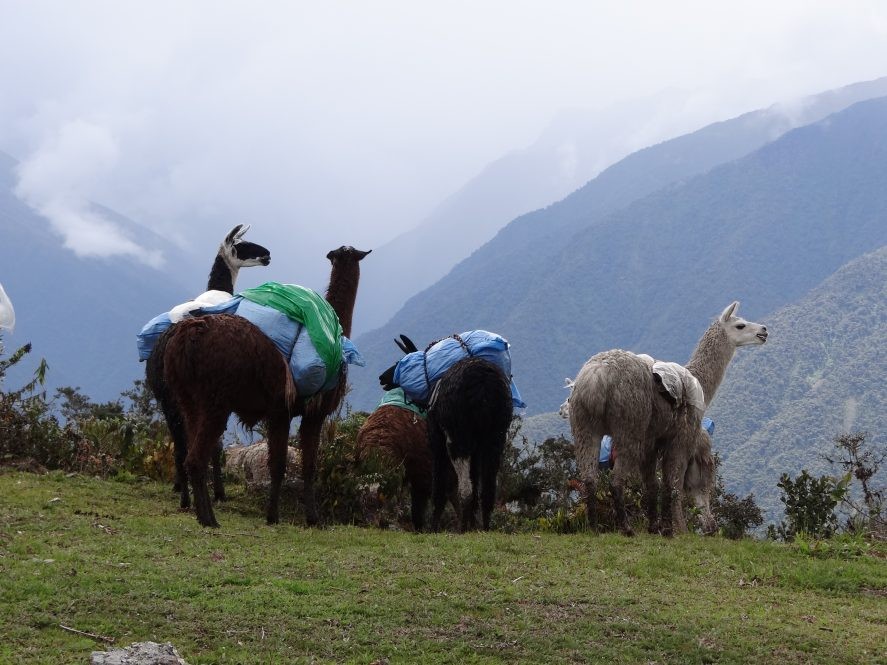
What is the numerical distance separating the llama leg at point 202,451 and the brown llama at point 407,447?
2557 mm

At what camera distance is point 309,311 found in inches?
411

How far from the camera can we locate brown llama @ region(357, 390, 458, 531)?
39.4ft

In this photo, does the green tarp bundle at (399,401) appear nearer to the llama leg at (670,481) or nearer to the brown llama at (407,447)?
the brown llama at (407,447)

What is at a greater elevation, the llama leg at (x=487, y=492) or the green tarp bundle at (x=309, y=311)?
the green tarp bundle at (x=309, y=311)

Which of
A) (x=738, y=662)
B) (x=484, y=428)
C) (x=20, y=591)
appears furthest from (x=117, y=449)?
(x=738, y=662)

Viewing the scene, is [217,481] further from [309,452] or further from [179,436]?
[309,452]

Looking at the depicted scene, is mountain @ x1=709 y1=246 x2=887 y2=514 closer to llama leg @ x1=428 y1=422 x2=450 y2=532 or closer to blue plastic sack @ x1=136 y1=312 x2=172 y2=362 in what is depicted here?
llama leg @ x1=428 y1=422 x2=450 y2=532

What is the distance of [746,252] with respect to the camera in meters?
141

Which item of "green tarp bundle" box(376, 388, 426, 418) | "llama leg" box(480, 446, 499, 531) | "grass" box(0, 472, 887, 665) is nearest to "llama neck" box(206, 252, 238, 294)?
"green tarp bundle" box(376, 388, 426, 418)

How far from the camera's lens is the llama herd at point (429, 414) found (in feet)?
31.7

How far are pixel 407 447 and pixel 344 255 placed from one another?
2.32 metres

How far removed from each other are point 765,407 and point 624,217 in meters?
97.2

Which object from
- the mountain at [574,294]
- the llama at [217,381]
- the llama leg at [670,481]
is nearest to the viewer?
the llama at [217,381]

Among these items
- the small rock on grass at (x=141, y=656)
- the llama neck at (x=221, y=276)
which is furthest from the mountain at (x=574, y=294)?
the small rock on grass at (x=141, y=656)
